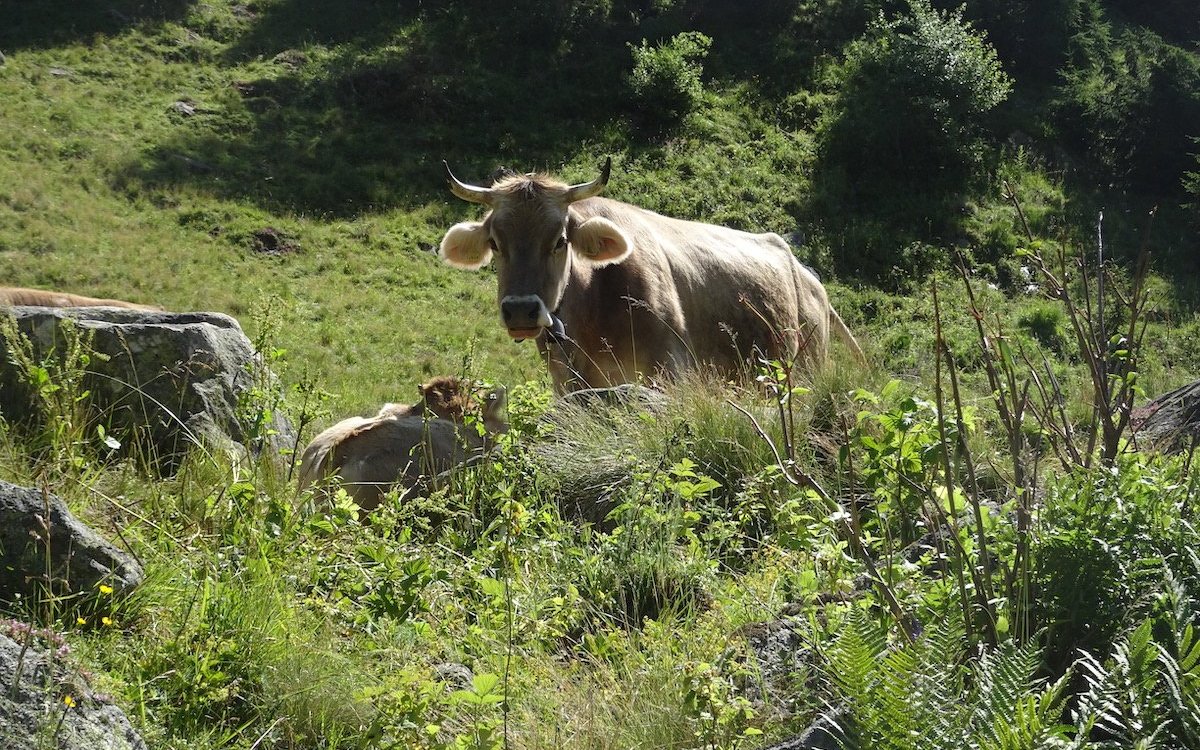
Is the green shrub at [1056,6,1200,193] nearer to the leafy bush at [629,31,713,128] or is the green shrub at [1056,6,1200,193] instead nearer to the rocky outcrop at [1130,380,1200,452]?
the leafy bush at [629,31,713,128]

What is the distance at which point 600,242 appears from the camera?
9.38 m

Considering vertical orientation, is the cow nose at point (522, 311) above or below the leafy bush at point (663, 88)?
above

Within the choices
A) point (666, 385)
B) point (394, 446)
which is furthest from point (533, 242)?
point (394, 446)

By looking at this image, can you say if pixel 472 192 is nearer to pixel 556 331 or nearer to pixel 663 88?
pixel 556 331

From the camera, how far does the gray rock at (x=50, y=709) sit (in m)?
2.77

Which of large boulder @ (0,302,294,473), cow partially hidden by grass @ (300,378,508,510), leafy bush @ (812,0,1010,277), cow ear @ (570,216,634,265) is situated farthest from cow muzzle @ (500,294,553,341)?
leafy bush @ (812,0,1010,277)

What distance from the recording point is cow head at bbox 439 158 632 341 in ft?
28.9

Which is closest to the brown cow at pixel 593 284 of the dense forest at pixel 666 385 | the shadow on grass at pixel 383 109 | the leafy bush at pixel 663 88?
the dense forest at pixel 666 385

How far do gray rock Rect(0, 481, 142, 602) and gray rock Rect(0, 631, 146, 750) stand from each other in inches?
22.5

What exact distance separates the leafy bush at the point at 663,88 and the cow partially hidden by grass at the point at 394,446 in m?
23.4

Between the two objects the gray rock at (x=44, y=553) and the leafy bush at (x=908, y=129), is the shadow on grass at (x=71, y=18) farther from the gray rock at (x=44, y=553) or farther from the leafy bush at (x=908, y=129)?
the gray rock at (x=44, y=553)

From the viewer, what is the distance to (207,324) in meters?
6.73

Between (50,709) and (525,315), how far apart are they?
6.08m

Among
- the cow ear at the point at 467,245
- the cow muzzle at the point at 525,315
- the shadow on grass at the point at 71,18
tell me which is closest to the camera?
the cow muzzle at the point at 525,315
